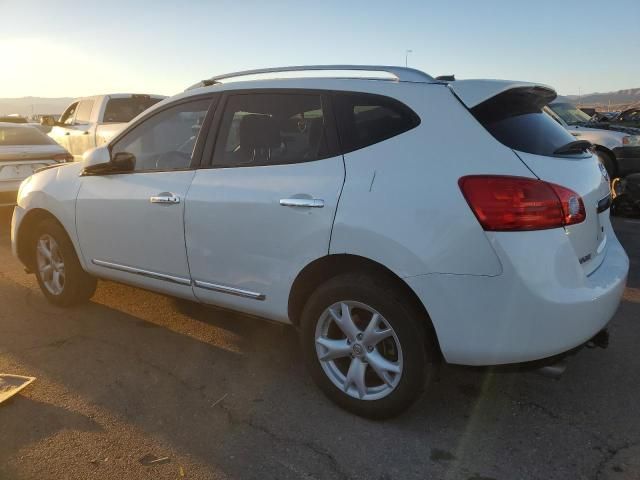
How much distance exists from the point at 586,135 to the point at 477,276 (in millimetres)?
9711

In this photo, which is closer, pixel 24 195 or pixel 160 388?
pixel 160 388

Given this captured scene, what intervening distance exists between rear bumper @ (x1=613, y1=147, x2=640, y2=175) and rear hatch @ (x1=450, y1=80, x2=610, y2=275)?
8439 mm

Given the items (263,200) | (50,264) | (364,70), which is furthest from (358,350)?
(50,264)

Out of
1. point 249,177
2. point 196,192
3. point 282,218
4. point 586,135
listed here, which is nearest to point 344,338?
point 282,218

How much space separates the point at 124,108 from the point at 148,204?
9202 mm

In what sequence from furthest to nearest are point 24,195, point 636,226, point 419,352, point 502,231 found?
point 636,226, point 24,195, point 419,352, point 502,231

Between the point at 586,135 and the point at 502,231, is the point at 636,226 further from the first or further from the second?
the point at 502,231

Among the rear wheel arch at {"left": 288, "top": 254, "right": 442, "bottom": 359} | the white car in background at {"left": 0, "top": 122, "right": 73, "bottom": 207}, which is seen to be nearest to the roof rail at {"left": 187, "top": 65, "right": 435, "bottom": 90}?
the rear wheel arch at {"left": 288, "top": 254, "right": 442, "bottom": 359}

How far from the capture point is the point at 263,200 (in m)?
3.06

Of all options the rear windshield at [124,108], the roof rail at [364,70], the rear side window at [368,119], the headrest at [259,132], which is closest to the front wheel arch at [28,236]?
the roof rail at [364,70]

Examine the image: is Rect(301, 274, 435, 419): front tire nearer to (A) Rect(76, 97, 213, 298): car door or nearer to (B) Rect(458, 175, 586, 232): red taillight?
(B) Rect(458, 175, 586, 232): red taillight

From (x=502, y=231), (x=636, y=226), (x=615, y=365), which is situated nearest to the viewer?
(x=502, y=231)

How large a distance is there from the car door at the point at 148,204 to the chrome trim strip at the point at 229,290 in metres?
0.11

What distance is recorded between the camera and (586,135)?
10828 millimetres
